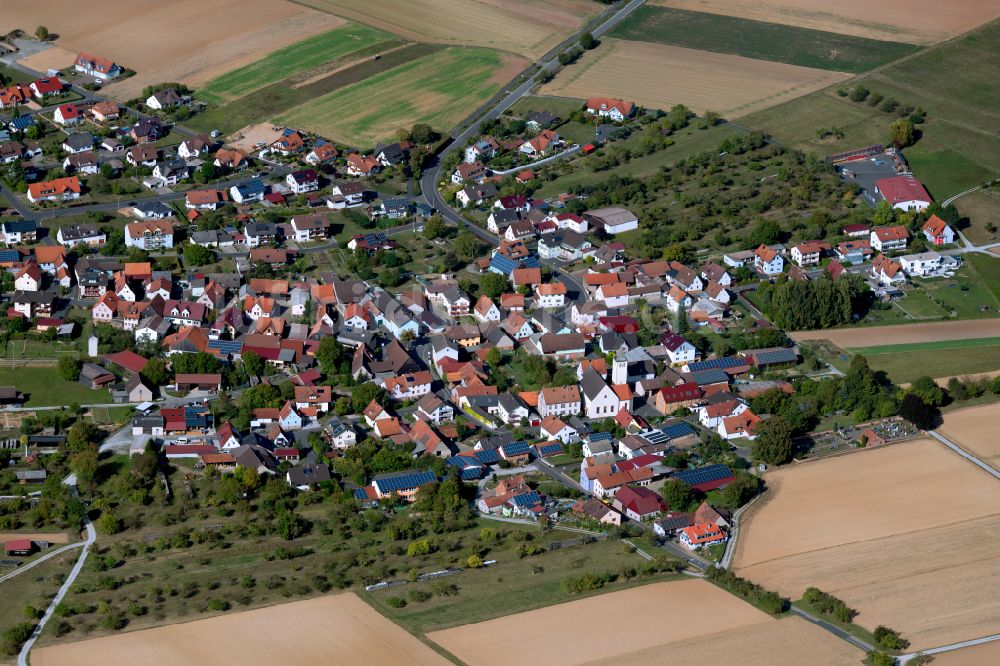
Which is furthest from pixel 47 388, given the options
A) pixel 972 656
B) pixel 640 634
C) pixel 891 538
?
pixel 972 656

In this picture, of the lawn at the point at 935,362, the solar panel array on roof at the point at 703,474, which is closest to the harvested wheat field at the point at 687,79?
the lawn at the point at 935,362

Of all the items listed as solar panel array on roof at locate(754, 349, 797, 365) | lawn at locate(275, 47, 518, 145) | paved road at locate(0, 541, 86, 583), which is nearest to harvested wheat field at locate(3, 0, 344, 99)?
lawn at locate(275, 47, 518, 145)

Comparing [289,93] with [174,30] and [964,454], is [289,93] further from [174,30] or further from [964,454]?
[964,454]

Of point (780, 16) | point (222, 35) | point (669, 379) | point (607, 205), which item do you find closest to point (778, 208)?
point (607, 205)

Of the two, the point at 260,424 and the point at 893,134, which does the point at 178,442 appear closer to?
the point at 260,424

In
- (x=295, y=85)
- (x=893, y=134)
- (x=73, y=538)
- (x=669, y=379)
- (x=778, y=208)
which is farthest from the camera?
(x=295, y=85)

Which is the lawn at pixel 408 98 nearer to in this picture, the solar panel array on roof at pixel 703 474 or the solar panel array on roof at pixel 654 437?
the solar panel array on roof at pixel 654 437
